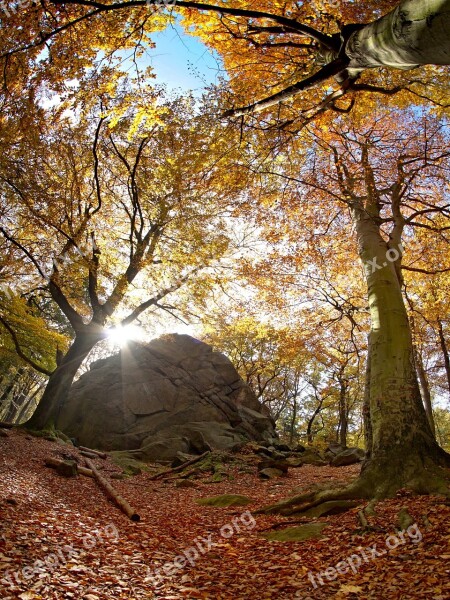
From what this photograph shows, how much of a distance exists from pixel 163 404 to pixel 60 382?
680cm

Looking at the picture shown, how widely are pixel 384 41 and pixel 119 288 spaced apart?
12.4 m

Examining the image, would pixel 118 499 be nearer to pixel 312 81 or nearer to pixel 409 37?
pixel 312 81


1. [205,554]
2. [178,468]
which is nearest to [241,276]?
[178,468]

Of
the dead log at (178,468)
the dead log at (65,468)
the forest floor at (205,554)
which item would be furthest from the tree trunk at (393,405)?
the dead log at (178,468)

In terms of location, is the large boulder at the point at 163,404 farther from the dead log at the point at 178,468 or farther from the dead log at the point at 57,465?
the dead log at the point at 57,465

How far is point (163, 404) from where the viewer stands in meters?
19.7

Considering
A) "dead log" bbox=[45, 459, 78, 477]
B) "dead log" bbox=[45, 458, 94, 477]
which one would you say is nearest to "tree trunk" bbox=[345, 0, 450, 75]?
"dead log" bbox=[45, 459, 78, 477]

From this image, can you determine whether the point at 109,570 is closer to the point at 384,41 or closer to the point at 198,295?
the point at 384,41

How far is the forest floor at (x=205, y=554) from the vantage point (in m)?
3.40

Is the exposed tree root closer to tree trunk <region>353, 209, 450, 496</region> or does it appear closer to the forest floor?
tree trunk <region>353, 209, 450, 496</region>

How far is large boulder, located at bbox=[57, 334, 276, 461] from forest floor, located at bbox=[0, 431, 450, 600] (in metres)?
8.91

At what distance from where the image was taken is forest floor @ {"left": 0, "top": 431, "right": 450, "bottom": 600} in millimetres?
3404

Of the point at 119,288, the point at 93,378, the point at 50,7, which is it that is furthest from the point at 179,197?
the point at 93,378

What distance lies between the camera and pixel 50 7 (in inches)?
215
